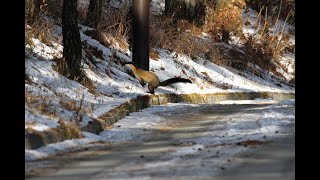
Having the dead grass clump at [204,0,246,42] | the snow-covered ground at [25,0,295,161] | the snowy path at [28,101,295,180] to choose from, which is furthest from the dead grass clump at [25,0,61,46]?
the dead grass clump at [204,0,246,42]

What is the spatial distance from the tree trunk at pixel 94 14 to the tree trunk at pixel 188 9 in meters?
4.66

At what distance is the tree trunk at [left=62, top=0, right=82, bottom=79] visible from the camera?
46.6 feet

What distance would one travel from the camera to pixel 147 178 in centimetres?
666

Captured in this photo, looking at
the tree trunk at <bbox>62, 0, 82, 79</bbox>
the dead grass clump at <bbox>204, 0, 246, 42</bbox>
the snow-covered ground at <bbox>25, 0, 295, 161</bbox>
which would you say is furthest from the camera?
the dead grass clump at <bbox>204, 0, 246, 42</bbox>

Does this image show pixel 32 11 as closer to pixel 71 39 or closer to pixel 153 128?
pixel 71 39

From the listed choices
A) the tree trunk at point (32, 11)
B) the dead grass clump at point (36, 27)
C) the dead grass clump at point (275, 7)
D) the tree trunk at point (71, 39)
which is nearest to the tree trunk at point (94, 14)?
the dead grass clump at point (36, 27)

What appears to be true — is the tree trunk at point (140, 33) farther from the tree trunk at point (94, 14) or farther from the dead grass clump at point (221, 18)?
the dead grass clump at point (221, 18)

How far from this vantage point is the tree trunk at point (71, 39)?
14211mm

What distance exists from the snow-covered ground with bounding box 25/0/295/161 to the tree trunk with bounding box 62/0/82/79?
0.42 metres

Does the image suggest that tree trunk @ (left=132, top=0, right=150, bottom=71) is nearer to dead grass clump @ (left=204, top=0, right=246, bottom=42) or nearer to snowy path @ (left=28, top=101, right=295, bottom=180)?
snowy path @ (left=28, top=101, right=295, bottom=180)

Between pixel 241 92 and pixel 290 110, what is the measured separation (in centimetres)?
804

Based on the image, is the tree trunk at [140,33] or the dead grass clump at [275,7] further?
the dead grass clump at [275,7]

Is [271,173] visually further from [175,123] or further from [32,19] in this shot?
[32,19]
